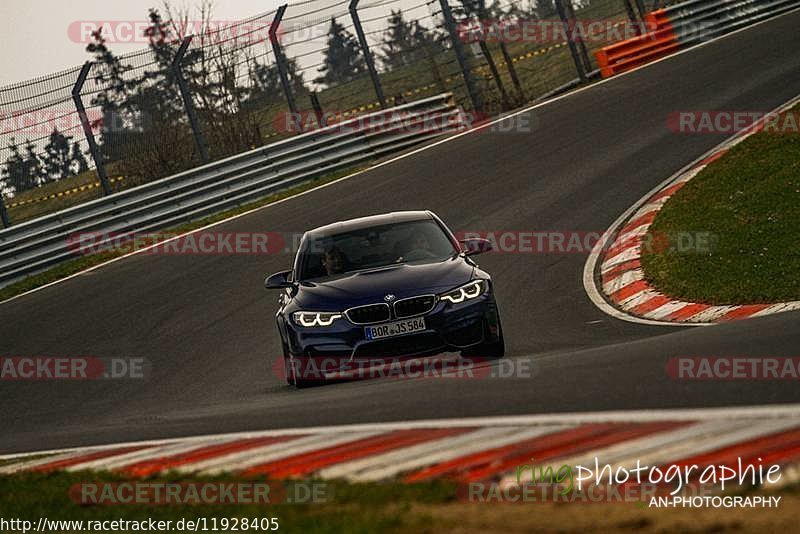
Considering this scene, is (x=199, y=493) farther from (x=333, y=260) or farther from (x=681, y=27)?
(x=681, y=27)

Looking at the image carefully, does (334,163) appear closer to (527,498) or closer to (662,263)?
(662,263)

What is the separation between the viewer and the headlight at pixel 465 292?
9.81 meters

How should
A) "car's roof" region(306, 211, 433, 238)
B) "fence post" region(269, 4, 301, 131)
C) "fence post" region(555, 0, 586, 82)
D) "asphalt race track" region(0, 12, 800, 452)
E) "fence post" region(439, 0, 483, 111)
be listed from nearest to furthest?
"asphalt race track" region(0, 12, 800, 452) < "car's roof" region(306, 211, 433, 238) < "fence post" region(269, 4, 301, 131) < "fence post" region(439, 0, 483, 111) < "fence post" region(555, 0, 586, 82)

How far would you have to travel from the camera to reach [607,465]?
14.6 feet

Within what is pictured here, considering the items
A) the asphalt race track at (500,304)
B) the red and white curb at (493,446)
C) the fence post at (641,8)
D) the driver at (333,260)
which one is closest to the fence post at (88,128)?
the asphalt race track at (500,304)

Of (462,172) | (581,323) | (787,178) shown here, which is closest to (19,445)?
(581,323)

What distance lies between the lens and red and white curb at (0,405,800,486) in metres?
4.49

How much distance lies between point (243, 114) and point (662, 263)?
13049mm

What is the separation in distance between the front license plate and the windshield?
1095 mm

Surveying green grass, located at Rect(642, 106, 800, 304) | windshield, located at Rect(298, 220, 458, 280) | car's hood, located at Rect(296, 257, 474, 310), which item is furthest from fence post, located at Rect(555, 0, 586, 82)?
car's hood, located at Rect(296, 257, 474, 310)

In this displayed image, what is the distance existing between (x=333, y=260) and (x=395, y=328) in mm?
1485

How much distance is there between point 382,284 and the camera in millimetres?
9969

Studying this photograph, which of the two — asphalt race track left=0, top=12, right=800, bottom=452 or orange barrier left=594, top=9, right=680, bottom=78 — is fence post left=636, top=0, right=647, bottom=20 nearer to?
orange barrier left=594, top=9, right=680, bottom=78

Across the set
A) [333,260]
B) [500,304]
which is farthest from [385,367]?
[500,304]
